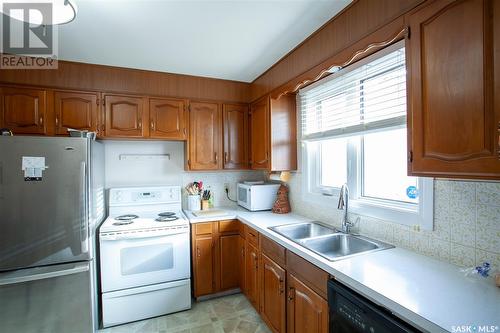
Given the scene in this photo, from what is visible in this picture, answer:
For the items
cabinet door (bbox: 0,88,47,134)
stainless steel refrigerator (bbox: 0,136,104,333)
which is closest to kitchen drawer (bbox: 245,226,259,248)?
stainless steel refrigerator (bbox: 0,136,104,333)

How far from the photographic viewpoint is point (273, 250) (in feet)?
6.15

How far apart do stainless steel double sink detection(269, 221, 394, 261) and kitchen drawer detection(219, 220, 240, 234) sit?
2.20 feet

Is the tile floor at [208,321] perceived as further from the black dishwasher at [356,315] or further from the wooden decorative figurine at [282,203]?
the black dishwasher at [356,315]

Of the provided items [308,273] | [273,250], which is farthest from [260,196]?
[308,273]

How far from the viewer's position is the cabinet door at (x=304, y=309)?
1.38m

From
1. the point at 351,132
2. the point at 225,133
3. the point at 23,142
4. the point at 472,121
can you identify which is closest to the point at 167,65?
the point at 225,133

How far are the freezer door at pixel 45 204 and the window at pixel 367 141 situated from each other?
74.8 inches

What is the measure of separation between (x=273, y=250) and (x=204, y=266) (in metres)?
0.95

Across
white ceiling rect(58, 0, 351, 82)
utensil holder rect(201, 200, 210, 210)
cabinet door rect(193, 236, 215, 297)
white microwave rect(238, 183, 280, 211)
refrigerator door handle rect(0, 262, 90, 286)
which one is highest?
white ceiling rect(58, 0, 351, 82)

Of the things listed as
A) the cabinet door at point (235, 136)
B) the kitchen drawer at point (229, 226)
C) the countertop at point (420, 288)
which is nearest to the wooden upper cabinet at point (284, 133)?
the cabinet door at point (235, 136)

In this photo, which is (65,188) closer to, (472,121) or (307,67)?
(307,67)

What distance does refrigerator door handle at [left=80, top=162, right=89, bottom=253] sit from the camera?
6.26 feet

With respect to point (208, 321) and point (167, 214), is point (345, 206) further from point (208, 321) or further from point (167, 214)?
point (167, 214)

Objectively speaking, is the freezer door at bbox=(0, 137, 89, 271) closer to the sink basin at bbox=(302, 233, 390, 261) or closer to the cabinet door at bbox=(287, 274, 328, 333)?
the cabinet door at bbox=(287, 274, 328, 333)
